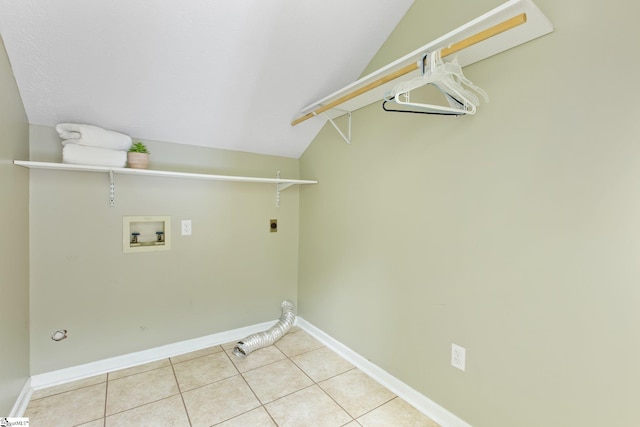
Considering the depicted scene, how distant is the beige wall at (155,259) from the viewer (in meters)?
1.95

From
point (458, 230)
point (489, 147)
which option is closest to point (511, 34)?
point (489, 147)

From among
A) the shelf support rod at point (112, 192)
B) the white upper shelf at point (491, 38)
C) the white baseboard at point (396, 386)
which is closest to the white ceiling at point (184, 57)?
the shelf support rod at point (112, 192)

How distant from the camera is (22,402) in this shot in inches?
68.0

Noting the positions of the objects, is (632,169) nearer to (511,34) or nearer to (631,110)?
(631,110)

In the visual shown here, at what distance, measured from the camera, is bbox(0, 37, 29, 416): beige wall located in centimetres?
149

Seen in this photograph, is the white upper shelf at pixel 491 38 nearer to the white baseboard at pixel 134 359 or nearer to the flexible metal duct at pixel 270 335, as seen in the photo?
the flexible metal duct at pixel 270 335

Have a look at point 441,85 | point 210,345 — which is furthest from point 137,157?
point 441,85

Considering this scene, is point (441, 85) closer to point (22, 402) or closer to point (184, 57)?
point (184, 57)

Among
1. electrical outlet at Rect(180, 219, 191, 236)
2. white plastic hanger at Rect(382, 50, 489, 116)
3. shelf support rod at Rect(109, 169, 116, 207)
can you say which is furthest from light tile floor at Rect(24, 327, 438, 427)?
white plastic hanger at Rect(382, 50, 489, 116)

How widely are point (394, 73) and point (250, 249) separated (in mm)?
1894

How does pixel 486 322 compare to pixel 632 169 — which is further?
pixel 486 322

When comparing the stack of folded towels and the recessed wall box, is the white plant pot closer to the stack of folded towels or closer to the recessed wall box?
the stack of folded towels

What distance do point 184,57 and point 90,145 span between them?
828mm

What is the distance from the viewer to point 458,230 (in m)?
1.59
